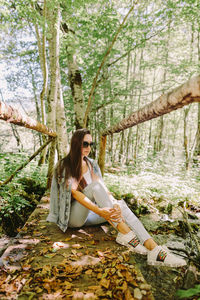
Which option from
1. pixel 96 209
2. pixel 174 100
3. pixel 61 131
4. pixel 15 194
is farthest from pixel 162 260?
pixel 61 131

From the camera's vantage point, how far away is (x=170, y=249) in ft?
7.00

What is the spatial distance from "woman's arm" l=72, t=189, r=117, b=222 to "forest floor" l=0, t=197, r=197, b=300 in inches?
12.9

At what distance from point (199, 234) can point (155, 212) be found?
0.92 m

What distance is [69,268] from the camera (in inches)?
61.8

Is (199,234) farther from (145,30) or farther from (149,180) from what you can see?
(145,30)

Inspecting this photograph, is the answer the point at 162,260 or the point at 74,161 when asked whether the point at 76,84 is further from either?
the point at 162,260

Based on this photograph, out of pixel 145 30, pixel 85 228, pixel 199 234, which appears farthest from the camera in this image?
pixel 145 30

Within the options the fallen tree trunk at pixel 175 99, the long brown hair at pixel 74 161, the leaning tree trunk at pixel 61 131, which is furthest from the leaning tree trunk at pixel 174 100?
the leaning tree trunk at pixel 61 131

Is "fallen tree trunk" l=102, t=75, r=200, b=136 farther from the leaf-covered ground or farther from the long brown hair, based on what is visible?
the leaf-covered ground

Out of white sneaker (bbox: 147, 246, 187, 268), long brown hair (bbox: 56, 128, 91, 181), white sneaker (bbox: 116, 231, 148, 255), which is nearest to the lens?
white sneaker (bbox: 147, 246, 187, 268)

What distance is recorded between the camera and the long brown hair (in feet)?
7.30

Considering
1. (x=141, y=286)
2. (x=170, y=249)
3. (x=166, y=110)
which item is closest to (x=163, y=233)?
(x=170, y=249)

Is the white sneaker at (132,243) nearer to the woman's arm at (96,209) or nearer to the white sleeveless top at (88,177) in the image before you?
the woman's arm at (96,209)

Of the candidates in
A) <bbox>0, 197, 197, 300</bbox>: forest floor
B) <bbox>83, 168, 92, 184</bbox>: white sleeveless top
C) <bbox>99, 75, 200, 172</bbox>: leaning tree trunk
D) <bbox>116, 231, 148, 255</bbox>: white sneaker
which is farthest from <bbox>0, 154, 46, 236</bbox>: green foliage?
<bbox>99, 75, 200, 172</bbox>: leaning tree trunk
